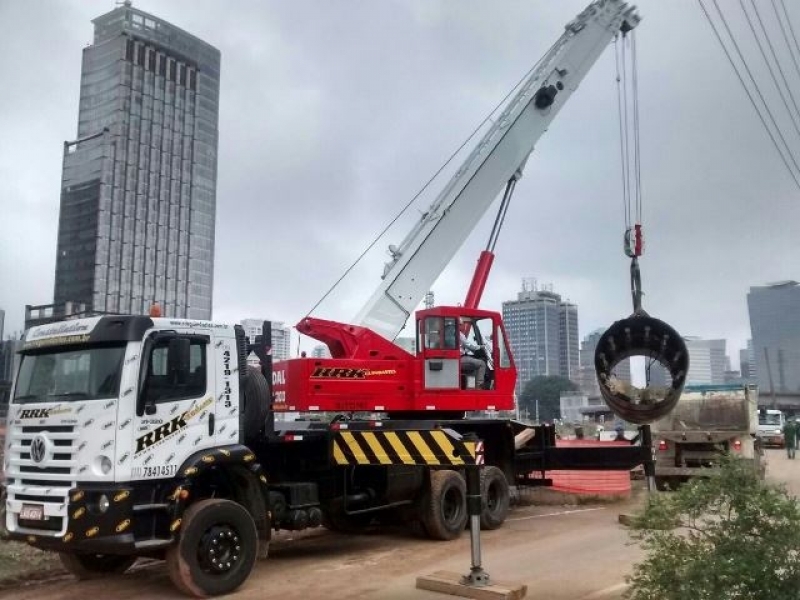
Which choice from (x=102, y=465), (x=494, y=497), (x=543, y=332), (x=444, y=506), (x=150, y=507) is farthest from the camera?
(x=543, y=332)

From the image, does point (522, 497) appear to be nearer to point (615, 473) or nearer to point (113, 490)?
point (615, 473)

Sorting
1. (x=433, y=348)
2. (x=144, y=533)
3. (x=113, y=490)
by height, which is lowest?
(x=144, y=533)

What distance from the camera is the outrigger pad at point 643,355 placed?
1041 cm

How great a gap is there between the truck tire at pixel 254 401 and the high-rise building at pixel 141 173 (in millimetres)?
22092

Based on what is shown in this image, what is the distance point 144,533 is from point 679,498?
4660 mm

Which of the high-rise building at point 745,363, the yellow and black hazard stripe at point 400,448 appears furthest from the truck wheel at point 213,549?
the high-rise building at point 745,363

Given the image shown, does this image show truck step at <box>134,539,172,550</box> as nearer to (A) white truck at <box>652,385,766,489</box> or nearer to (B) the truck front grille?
(B) the truck front grille

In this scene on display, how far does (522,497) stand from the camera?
14.6 meters

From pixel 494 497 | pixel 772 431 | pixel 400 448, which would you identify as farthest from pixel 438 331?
pixel 772 431

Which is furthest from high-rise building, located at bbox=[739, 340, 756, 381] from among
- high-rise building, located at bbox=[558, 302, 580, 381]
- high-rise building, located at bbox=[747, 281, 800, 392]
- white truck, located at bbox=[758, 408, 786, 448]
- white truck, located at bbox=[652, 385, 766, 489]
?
white truck, located at bbox=[652, 385, 766, 489]

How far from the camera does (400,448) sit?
859 centimetres

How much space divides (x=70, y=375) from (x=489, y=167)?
8595 millimetres

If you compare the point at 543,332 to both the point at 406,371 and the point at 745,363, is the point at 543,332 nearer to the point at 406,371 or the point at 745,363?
the point at 406,371

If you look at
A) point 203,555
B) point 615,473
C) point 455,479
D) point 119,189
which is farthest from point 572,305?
point 203,555
